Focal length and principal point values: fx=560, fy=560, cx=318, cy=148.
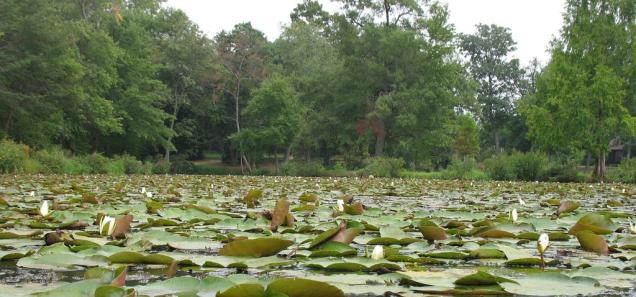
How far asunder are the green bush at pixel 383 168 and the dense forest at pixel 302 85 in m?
1.18

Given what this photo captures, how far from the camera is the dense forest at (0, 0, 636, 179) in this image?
70.2 feet

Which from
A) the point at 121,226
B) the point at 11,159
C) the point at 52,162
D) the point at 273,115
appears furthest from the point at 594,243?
the point at 273,115

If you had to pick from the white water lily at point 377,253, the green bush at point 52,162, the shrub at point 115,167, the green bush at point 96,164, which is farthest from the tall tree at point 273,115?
the white water lily at point 377,253

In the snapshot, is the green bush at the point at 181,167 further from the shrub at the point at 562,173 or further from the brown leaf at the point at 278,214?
the brown leaf at the point at 278,214

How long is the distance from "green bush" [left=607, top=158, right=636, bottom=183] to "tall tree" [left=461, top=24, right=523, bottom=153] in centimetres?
3186

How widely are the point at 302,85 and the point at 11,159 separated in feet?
56.8

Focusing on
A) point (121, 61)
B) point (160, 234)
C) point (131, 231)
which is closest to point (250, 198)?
point (131, 231)

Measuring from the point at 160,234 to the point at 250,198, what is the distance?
280 centimetres

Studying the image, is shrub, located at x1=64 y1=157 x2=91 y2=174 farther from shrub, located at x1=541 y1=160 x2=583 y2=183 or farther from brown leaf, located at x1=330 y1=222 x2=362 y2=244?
brown leaf, located at x1=330 y1=222 x2=362 y2=244

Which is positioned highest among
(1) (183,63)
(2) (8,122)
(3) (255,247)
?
(1) (183,63)

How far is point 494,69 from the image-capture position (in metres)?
52.2

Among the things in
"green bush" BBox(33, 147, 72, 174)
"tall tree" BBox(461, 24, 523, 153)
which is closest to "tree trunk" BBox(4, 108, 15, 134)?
"green bush" BBox(33, 147, 72, 174)

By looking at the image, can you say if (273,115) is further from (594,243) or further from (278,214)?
(594,243)

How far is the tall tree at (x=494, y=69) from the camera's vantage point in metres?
51.3
